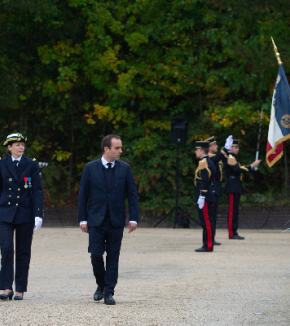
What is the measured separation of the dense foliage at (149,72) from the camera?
62.1 feet

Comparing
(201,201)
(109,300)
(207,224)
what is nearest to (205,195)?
(201,201)

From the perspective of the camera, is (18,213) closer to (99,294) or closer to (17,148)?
(17,148)

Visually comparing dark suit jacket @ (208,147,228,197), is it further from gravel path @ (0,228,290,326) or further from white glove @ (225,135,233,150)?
gravel path @ (0,228,290,326)

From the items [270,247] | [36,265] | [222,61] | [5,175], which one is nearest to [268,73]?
[222,61]

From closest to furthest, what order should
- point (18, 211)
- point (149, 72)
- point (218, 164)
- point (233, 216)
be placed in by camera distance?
point (18, 211) < point (218, 164) < point (233, 216) < point (149, 72)

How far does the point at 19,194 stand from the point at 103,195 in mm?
991

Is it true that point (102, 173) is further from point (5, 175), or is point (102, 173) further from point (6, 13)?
point (6, 13)

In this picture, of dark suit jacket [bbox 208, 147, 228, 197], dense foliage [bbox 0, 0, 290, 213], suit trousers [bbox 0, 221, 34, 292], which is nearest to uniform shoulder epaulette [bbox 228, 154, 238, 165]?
dark suit jacket [bbox 208, 147, 228, 197]

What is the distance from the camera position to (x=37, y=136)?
22953mm

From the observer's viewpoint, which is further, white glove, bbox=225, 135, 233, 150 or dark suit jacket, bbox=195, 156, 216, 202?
white glove, bbox=225, 135, 233, 150

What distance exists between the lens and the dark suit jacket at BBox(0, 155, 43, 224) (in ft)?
22.6

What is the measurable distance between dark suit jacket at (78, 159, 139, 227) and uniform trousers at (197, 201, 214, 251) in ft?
15.6

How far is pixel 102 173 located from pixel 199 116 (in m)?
14.8

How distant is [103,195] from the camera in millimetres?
6543
